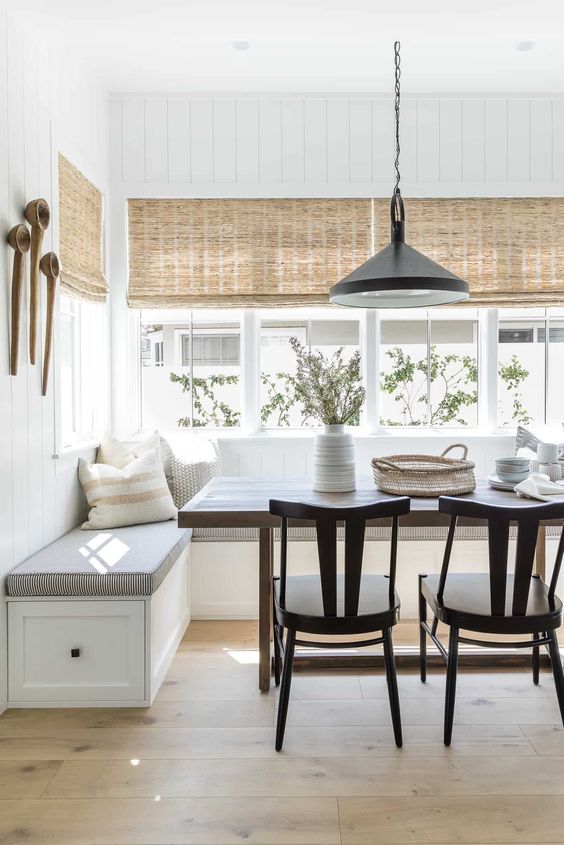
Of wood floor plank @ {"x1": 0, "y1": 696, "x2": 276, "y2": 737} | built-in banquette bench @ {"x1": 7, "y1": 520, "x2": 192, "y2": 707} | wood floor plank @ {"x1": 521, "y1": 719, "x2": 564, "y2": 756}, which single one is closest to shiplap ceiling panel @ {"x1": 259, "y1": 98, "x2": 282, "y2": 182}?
built-in banquette bench @ {"x1": 7, "y1": 520, "x2": 192, "y2": 707}

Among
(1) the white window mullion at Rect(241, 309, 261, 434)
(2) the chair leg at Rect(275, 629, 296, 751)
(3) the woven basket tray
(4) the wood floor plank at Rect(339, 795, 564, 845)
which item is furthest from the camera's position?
(1) the white window mullion at Rect(241, 309, 261, 434)

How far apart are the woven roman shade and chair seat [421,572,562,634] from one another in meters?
2.26

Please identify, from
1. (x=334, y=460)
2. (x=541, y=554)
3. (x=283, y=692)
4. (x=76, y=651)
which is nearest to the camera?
(x=283, y=692)

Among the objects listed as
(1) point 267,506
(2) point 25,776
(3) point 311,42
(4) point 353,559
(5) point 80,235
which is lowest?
(2) point 25,776

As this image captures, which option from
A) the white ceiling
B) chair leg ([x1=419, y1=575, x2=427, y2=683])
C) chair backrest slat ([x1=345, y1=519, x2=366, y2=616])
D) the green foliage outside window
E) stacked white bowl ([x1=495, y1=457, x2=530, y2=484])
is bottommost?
chair leg ([x1=419, y1=575, x2=427, y2=683])

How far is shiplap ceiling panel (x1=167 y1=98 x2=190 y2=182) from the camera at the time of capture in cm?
418

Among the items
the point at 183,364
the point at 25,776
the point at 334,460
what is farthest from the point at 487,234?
the point at 25,776

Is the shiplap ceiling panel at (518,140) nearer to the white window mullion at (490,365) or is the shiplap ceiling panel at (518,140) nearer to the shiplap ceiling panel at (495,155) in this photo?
the shiplap ceiling panel at (495,155)

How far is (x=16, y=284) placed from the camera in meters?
2.78

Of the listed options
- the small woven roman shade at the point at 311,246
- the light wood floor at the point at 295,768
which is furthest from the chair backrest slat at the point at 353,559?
the small woven roman shade at the point at 311,246

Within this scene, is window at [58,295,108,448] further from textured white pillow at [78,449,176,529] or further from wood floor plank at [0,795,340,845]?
wood floor plank at [0,795,340,845]

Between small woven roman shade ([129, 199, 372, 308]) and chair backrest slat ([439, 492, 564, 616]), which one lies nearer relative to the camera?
chair backrest slat ([439, 492, 564, 616])

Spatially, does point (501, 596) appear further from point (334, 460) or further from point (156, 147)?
point (156, 147)

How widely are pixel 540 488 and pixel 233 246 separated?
2.45 m
